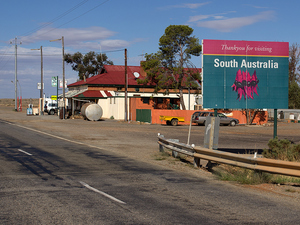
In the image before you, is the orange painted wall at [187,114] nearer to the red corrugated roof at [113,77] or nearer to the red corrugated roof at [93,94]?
the red corrugated roof at [93,94]

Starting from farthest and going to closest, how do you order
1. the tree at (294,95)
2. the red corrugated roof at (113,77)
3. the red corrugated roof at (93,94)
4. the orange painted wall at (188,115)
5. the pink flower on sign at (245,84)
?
1. the tree at (294,95)
2. the red corrugated roof at (113,77)
3. the red corrugated roof at (93,94)
4. the orange painted wall at (188,115)
5. the pink flower on sign at (245,84)

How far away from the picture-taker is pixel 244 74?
16.4m

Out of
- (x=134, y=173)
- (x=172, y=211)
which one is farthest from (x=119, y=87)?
(x=172, y=211)

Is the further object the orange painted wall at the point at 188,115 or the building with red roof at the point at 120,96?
the building with red roof at the point at 120,96

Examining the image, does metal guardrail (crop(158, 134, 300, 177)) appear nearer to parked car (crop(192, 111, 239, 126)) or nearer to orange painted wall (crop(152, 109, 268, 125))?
parked car (crop(192, 111, 239, 126))

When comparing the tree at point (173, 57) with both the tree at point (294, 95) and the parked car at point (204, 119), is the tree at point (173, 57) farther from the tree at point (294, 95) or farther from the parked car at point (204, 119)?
the tree at point (294, 95)

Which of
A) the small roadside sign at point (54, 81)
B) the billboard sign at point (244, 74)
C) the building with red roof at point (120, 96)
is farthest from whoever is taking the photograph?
the small roadside sign at point (54, 81)

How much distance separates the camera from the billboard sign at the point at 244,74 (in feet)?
52.9

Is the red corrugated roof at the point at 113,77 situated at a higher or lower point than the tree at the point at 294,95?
higher

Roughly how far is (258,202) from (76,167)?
6.40 metres

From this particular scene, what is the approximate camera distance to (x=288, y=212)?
23.8 feet

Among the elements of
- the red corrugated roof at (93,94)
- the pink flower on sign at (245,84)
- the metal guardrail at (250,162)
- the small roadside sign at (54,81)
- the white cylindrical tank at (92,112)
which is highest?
the small roadside sign at (54,81)

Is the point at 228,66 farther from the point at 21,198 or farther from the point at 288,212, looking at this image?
the point at 21,198

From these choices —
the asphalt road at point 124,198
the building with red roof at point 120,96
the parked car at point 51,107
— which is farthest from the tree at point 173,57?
the asphalt road at point 124,198
